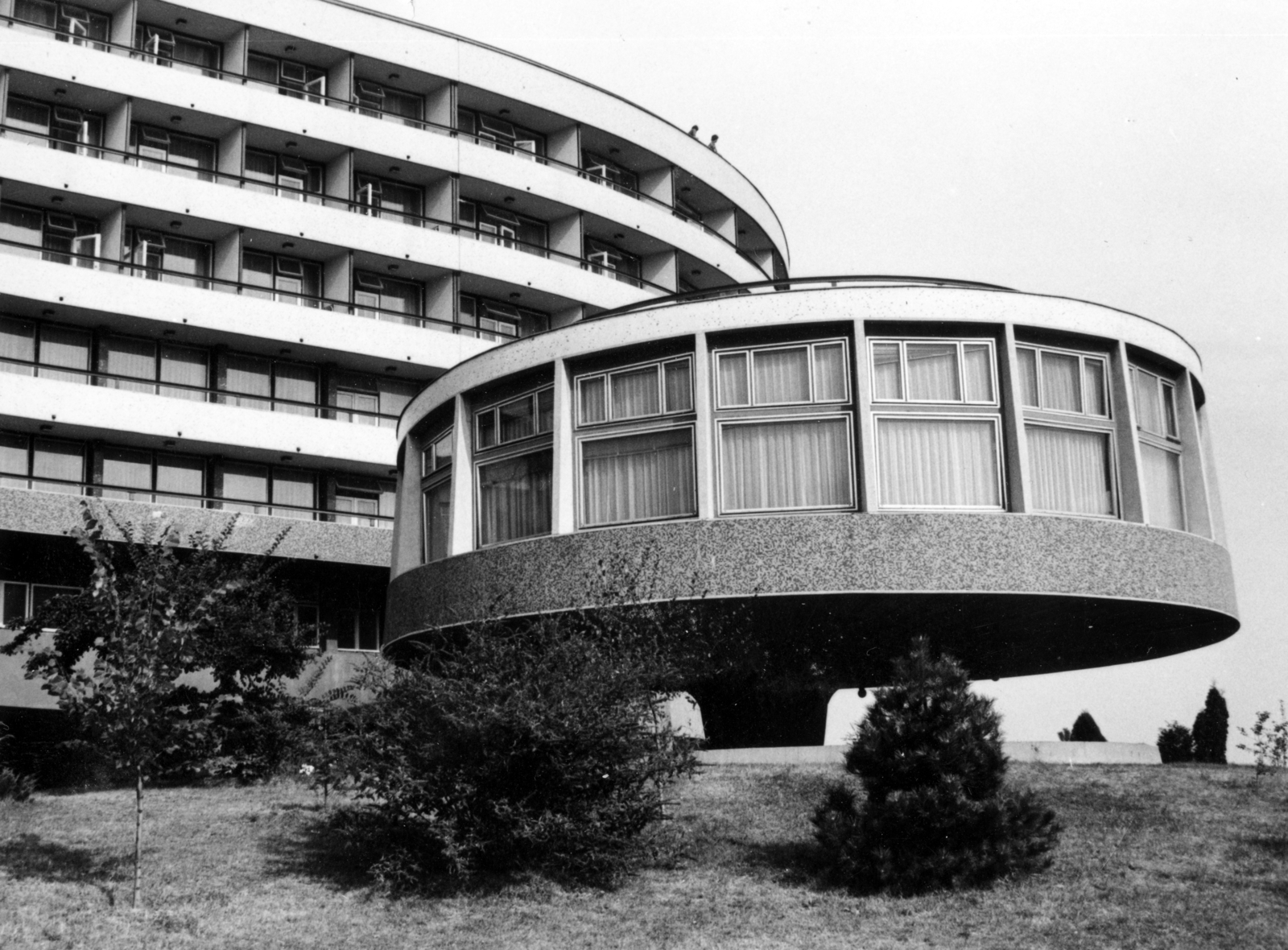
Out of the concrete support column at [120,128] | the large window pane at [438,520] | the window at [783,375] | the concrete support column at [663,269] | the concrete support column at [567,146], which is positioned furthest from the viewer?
the concrete support column at [663,269]

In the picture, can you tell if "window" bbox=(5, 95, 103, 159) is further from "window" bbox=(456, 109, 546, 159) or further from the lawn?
the lawn

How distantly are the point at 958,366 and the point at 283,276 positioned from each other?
24.6 metres

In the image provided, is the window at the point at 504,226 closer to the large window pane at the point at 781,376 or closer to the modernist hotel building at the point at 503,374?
the modernist hotel building at the point at 503,374

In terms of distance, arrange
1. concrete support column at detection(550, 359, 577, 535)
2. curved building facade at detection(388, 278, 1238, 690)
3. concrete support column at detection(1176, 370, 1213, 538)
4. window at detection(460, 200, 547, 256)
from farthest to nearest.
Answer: window at detection(460, 200, 547, 256) → concrete support column at detection(1176, 370, 1213, 538) → concrete support column at detection(550, 359, 577, 535) → curved building facade at detection(388, 278, 1238, 690)

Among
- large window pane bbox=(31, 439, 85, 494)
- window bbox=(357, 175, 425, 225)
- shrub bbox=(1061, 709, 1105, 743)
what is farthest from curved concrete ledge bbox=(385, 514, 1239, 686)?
window bbox=(357, 175, 425, 225)

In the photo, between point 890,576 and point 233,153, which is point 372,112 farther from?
point 890,576

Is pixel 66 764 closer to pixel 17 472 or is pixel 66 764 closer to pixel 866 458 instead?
pixel 17 472

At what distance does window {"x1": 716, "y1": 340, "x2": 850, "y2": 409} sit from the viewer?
20.6m

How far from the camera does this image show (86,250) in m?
38.2

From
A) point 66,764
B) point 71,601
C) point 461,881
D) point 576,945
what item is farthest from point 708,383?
point 66,764

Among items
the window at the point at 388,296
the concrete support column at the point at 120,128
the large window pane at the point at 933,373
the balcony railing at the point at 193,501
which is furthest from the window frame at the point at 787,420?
the concrete support column at the point at 120,128

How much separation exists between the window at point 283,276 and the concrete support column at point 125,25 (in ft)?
18.9

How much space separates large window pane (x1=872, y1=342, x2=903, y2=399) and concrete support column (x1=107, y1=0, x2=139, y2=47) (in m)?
25.4

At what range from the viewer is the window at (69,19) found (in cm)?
3859
